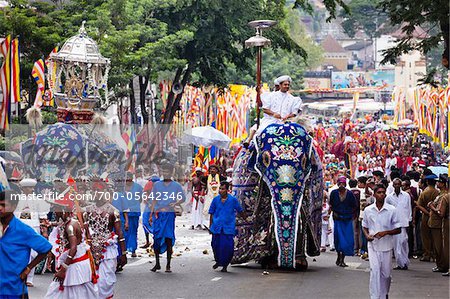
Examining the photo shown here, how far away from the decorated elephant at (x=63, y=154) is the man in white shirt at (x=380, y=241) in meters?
6.23

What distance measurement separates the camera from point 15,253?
11828 mm

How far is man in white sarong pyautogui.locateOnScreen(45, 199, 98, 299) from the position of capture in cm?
1345

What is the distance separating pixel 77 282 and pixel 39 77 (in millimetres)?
15332

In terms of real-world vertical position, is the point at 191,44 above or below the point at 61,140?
above

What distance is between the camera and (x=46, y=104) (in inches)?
1141

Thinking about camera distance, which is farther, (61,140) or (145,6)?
(145,6)

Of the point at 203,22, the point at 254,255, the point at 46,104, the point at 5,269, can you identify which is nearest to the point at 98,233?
the point at 5,269

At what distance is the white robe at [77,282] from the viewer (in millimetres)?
13586

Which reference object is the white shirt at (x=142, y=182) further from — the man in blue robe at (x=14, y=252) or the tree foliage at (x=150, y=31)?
the man in blue robe at (x=14, y=252)

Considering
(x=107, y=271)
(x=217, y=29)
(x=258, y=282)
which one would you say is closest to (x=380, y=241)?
(x=258, y=282)

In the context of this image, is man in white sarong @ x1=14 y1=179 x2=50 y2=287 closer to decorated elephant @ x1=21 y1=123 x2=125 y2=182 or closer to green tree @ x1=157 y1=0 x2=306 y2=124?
decorated elephant @ x1=21 y1=123 x2=125 y2=182

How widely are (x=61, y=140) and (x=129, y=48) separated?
13887 mm

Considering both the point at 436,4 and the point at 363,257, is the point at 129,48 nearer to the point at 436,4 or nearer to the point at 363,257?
the point at 363,257

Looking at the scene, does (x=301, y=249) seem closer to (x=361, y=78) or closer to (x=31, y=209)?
(x=31, y=209)
